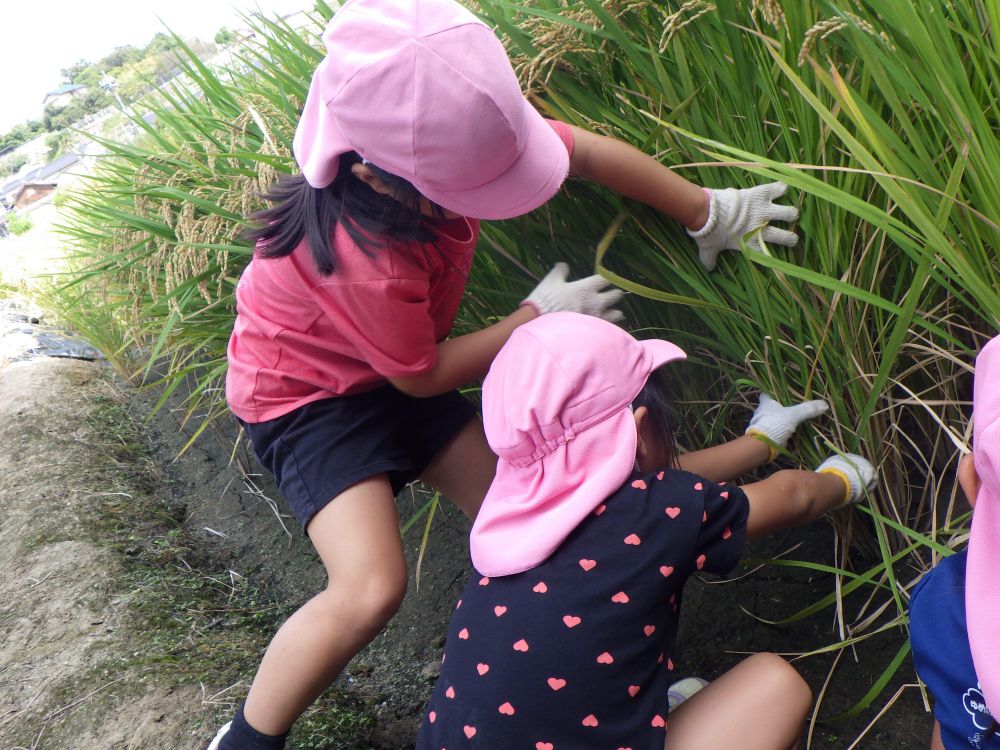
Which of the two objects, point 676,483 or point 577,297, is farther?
point 577,297

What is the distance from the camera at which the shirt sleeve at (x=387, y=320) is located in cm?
121

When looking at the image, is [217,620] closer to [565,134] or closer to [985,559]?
[565,134]

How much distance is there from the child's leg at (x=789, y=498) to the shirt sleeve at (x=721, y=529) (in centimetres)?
3

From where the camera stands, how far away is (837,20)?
2.78 feet

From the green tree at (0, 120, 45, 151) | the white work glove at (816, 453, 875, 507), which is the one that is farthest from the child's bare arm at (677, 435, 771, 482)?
the green tree at (0, 120, 45, 151)

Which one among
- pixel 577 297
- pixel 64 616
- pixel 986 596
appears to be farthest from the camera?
pixel 64 616

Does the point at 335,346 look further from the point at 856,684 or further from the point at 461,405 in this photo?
the point at 856,684

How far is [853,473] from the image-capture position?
1.16m

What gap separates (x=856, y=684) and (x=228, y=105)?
205 centimetres

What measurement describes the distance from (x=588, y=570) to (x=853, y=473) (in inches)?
18.6

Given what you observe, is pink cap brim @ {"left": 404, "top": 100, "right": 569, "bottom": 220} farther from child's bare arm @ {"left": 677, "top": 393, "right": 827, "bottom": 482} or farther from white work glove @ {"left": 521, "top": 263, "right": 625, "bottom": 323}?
child's bare arm @ {"left": 677, "top": 393, "right": 827, "bottom": 482}

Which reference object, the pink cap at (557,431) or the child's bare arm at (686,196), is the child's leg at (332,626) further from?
the child's bare arm at (686,196)

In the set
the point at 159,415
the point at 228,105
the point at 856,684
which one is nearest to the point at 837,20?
the point at 856,684

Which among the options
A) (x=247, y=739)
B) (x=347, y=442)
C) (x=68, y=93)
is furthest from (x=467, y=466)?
(x=68, y=93)
